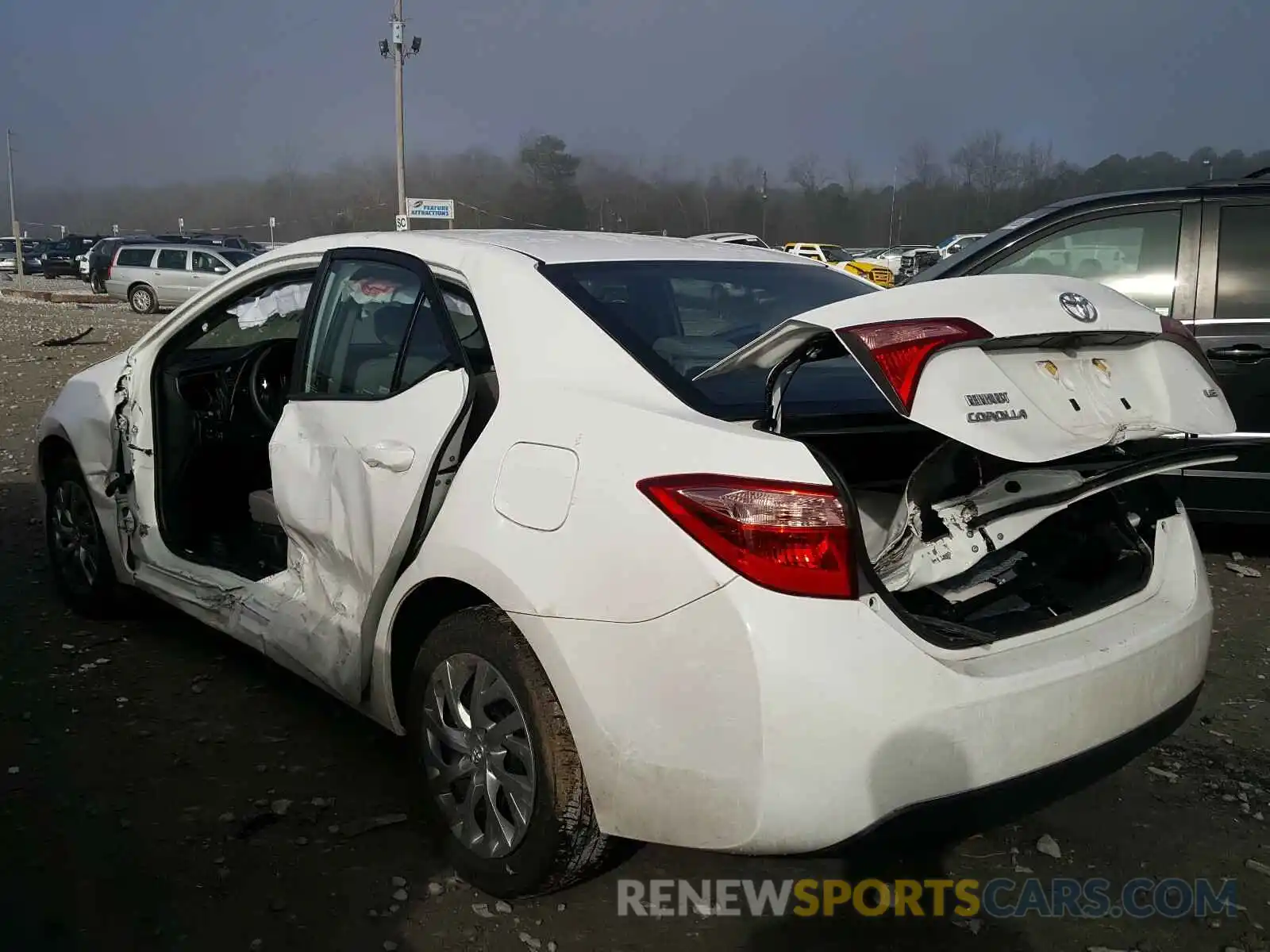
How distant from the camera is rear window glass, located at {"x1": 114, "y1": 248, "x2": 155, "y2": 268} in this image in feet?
86.1

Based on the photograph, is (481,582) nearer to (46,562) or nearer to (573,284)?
(573,284)

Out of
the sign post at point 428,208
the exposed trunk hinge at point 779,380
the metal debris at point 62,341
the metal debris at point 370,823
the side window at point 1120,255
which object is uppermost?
the sign post at point 428,208

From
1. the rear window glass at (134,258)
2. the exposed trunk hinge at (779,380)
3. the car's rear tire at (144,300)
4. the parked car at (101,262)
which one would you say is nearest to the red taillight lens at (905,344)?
the exposed trunk hinge at (779,380)

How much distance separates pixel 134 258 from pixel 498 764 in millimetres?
27134

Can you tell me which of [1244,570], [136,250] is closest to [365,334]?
[1244,570]

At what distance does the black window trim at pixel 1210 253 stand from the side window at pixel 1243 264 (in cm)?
1

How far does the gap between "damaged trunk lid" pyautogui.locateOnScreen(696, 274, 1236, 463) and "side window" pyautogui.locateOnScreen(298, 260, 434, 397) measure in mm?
974

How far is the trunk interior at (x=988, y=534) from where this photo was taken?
243 centimetres

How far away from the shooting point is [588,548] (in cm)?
225

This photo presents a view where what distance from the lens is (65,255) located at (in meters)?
52.9

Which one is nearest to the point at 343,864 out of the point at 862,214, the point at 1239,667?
the point at 1239,667

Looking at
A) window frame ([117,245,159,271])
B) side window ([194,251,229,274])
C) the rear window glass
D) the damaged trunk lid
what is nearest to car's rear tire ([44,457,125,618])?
the damaged trunk lid

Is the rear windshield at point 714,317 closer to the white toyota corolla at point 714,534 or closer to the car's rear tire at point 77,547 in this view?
the white toyota corolla at point 714,534

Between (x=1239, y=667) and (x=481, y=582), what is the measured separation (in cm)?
316
